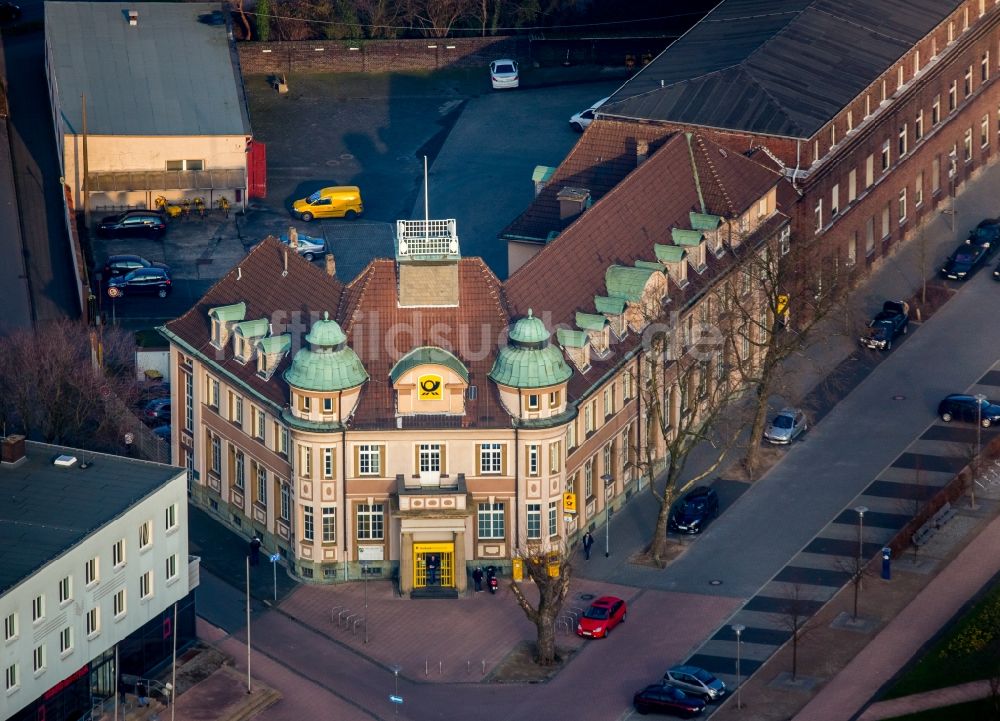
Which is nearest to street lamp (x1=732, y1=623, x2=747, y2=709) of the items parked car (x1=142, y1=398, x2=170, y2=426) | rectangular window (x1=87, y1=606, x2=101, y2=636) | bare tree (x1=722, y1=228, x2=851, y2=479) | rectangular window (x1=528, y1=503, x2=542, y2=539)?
rectangular window (x1=528, y1=503, x2=542, y2=539)

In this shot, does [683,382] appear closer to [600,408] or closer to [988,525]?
[600,408]

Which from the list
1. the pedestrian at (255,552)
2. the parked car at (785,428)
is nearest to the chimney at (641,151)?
the parked car at (785,428)

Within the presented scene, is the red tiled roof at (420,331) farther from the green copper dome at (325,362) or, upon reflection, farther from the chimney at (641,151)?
the chimney at (641,151)

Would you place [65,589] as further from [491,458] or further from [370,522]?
[491,458]

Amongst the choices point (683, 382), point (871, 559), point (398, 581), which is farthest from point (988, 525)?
point (398, 581)

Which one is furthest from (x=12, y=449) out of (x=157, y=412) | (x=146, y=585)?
(x=157, y=412)

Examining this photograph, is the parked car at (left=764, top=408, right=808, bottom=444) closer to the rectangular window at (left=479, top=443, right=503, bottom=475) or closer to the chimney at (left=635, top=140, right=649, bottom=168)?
the chimney at (left=635, top=140, right=649, bottom=168)

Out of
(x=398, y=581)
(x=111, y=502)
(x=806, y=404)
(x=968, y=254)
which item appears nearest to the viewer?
(x=111, y=502)
